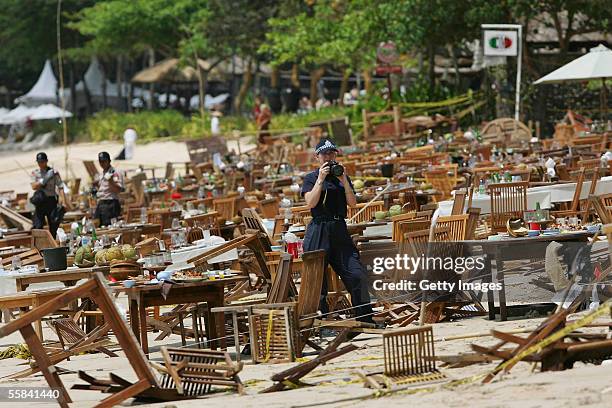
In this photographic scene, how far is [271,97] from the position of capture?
55.0 metres

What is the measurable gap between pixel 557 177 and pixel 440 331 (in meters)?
6.90

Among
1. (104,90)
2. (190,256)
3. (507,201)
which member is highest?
(104,90)

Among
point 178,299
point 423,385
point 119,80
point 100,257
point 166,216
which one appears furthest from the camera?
point 119,80

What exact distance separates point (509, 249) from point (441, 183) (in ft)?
22.2

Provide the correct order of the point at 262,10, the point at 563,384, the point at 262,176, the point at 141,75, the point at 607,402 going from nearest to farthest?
the point at 607,402 → the point at 563,384 → the point at 262,176 → the point at 262,10 → the point at 141,75

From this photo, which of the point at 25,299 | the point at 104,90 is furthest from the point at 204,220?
the point at 104,90

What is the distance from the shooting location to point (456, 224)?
14008mm

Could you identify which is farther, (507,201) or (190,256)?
(507,201)

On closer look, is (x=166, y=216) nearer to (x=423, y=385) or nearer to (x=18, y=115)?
(x=423, y=385)

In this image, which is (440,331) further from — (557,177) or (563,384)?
(557,177)

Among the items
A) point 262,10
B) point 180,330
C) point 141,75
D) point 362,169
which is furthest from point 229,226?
point 141,75

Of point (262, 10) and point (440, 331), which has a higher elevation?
point (262, 10)

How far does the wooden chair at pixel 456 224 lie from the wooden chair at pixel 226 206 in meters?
5.81

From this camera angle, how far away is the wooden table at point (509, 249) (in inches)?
499
